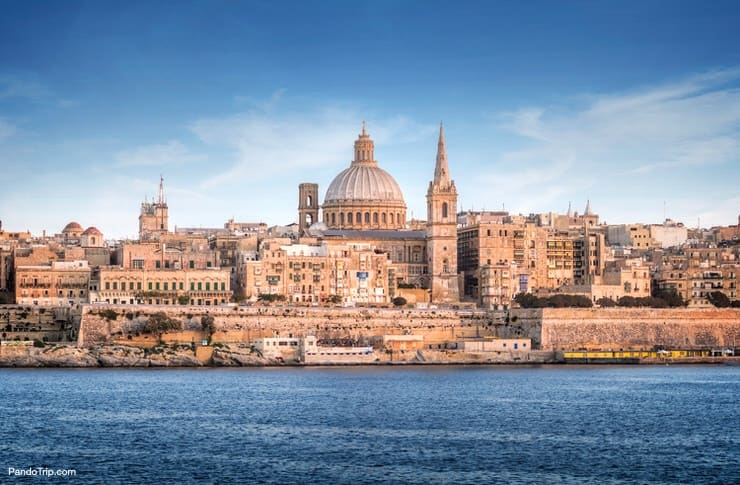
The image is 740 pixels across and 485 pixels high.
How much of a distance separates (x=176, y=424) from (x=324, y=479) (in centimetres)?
1053

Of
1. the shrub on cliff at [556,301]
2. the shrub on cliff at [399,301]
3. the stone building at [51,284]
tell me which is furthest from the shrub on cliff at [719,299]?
the stone building at [51,284]

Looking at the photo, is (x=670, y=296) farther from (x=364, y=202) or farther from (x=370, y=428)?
(x=370, y=428)

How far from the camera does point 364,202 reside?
9544cm

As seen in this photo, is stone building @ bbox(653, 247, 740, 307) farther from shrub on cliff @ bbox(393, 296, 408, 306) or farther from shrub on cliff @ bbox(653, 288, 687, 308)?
shrub on cliff @ bbox(393, 296, 408, 306)

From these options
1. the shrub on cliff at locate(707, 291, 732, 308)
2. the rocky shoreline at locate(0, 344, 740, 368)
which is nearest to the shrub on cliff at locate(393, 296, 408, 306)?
the rocky shoreline at locate(0, 344, 740, 368)

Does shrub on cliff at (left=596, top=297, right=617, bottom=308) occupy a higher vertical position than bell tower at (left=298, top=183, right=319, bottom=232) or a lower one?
lower

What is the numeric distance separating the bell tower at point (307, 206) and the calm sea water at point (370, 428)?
134ft

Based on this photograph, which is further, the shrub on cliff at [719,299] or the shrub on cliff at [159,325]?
the shrub on cliff at [719,299]

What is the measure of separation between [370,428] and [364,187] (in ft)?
184

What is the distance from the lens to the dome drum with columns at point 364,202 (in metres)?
95.4

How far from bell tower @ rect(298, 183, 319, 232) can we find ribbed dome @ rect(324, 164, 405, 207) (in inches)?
155

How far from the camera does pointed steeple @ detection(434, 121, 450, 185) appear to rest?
89750mm

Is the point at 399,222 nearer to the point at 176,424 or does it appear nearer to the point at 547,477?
the point at 176,424

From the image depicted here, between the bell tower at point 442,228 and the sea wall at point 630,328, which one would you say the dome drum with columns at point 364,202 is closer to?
the bell tower at point 442,228
